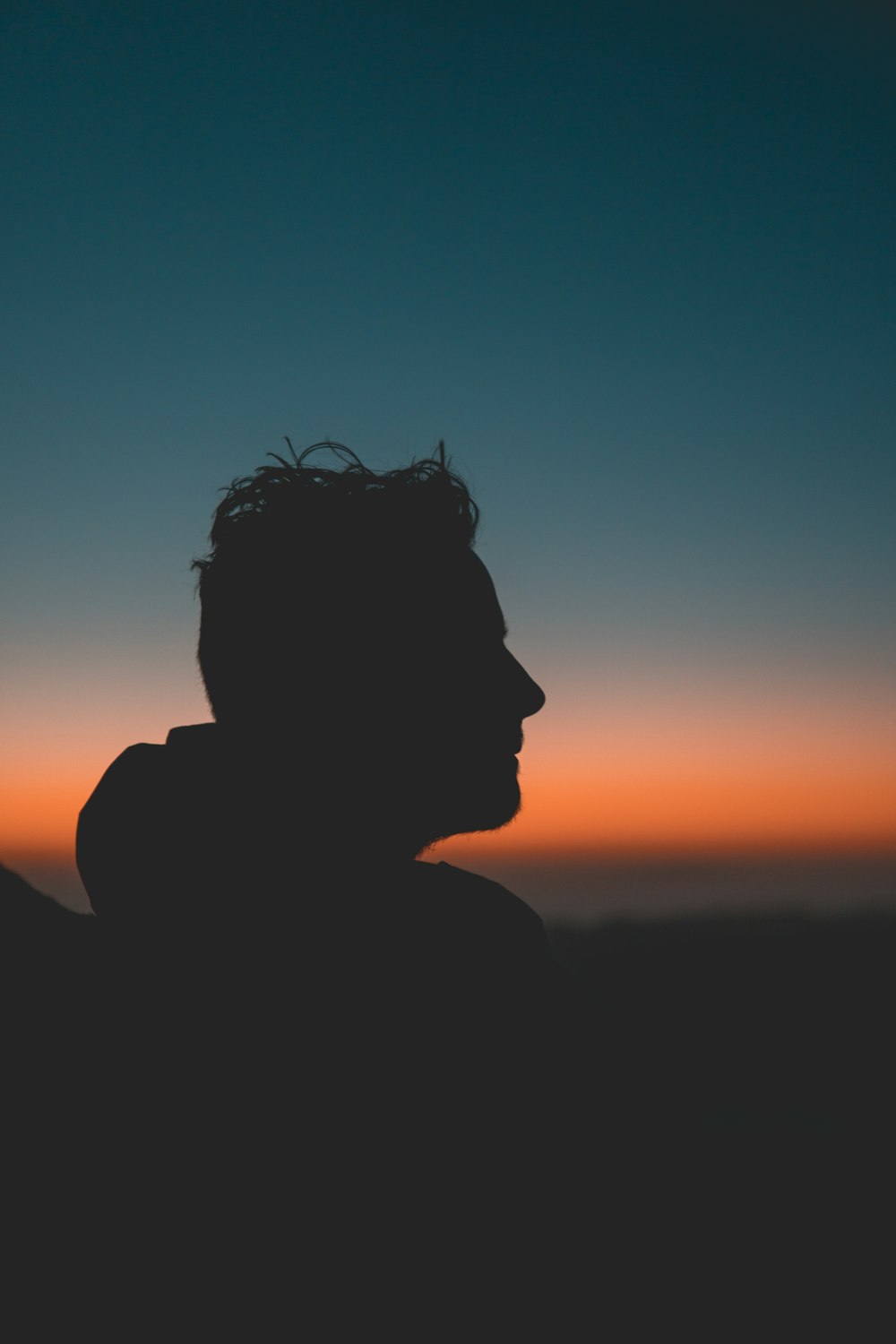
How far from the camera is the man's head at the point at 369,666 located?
1.63 m

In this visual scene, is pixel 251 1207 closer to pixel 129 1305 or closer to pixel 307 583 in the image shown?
pixel 129 1305

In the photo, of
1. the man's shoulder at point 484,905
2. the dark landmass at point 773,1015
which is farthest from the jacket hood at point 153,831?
the dark landmass at point 773,1015

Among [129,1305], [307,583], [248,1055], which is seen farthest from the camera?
[307,583]

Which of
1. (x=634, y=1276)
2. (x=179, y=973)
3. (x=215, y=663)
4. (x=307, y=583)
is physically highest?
(x=307, y=583)

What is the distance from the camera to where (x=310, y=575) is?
67.4 inches

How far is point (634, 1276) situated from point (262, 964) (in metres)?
0.64

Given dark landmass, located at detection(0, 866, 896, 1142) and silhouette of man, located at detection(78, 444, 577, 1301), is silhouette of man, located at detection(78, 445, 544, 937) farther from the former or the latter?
dark landmass, located at detection(0, 866, 896, 1142)

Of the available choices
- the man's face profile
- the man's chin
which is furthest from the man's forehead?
the man's chin

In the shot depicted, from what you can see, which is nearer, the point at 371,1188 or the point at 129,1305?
the point at 129,1305

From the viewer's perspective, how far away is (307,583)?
5.58 feet

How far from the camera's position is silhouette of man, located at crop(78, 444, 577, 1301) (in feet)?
3.76

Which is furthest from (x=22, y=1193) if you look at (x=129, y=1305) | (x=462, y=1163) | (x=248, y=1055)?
(x=462, y=1163)

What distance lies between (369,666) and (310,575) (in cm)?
22

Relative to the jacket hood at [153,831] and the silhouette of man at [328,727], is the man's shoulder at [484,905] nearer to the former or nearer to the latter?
the silhouette of man at [328,727]
